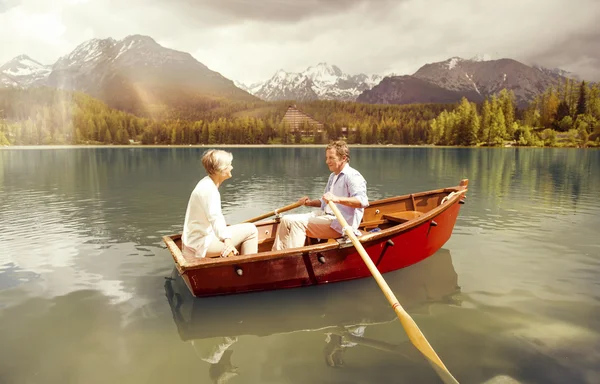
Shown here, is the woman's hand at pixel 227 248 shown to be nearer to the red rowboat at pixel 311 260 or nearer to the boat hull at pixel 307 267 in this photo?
the red rowboat at pixel 311 260

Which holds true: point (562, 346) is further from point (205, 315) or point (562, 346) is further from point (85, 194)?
point (85, 194)

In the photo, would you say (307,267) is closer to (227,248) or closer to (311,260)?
(311,260)

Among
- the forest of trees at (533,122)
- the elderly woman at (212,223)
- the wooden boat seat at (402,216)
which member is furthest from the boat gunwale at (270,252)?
the forest of trees at (533,122)

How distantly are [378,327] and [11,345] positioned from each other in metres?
5.91

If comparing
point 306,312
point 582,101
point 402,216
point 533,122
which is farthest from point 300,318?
point 533,122

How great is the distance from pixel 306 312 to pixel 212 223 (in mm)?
2494

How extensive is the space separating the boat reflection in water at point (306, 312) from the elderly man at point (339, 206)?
1.11m

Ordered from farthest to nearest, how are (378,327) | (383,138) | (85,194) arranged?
(383,138)
(85,194)
(378,327)

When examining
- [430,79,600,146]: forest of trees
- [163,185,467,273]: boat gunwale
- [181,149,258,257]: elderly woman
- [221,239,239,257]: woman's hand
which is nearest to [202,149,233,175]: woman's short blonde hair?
[181,149,258,257]: elderly woman

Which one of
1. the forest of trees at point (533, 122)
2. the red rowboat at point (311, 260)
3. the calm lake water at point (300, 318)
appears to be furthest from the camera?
the forest of trees at point (533, 122)

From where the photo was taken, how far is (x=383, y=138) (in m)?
193

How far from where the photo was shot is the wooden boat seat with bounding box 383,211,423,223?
10.4m

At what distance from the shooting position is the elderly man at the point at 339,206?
7.87m

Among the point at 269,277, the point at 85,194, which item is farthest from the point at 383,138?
the point at 269,277
